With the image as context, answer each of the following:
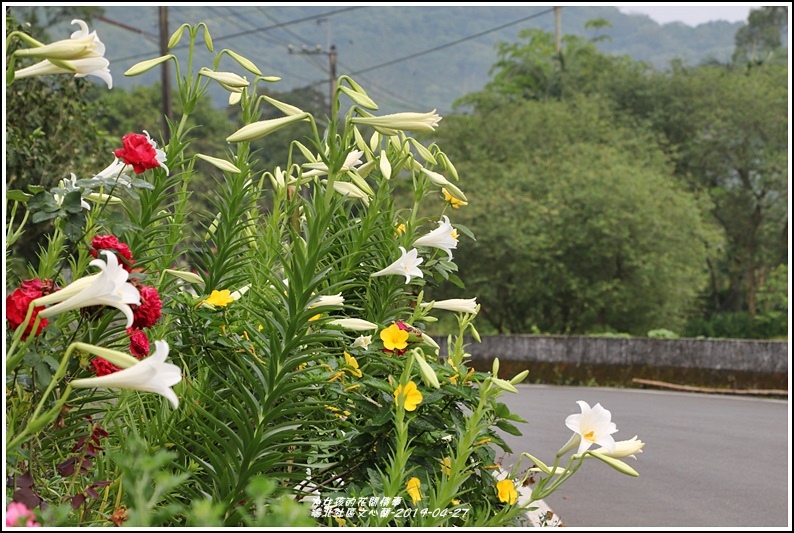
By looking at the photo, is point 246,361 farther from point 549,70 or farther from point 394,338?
point 549,70

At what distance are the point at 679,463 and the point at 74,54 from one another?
770 cm

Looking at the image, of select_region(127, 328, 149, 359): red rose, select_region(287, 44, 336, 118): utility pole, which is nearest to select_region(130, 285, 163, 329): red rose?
select_region(127, 328, 149, 359): red rose

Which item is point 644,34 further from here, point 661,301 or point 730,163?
point 661,301

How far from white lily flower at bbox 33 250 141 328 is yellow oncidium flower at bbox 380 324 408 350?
1.38 meters

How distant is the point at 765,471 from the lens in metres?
8.58

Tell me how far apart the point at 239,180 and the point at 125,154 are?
2.02 feet

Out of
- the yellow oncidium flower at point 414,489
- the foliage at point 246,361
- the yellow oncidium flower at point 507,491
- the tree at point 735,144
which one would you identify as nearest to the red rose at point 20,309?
the foliage at point 246,361

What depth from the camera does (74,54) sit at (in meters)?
2.27

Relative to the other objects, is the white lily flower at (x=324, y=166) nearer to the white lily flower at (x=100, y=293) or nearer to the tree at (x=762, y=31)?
the white lily flower at (x=100, y=293)

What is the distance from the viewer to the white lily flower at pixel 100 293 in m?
2.10

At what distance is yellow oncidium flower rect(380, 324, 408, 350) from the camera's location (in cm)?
342

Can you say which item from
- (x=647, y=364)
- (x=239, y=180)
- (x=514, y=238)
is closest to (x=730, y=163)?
(x=514, y=238)

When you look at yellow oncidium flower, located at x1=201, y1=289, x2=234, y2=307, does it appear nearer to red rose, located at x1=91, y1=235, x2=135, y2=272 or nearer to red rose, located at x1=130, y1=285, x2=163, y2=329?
red rose, located at x1=91, y1=235, x2=135, y2=272

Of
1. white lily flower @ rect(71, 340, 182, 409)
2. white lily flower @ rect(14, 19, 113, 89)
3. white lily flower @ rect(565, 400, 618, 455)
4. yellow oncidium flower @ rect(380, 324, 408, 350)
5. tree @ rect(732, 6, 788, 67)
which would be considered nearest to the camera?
white lily flower @ rect(71, 340, 182, 409)
